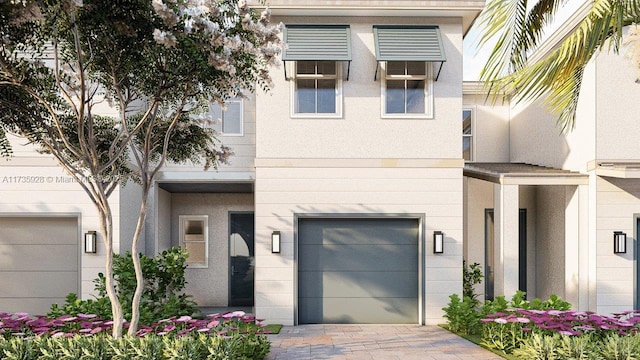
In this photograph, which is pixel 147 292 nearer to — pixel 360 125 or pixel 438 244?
pixel 360 125

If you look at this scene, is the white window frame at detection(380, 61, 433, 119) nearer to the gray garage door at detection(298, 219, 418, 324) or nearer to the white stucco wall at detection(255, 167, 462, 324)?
the white stucco wall at detection(255, 167, 462, 324)

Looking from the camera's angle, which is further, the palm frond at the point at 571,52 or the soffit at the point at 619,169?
the soffit at the point at 619,169

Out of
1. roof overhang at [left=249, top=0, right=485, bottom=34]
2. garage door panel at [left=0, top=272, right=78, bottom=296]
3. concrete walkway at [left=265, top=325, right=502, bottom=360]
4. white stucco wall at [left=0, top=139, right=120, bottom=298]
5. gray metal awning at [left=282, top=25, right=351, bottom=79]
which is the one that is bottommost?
concrete walkway at [left=265, top=325, right=502, bottom=360]

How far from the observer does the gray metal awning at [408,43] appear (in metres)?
9.73

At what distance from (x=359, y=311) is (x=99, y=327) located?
4.77 meters

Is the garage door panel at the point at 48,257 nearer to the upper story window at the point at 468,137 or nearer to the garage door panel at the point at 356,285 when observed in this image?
the garage door panel at the point at 356,285

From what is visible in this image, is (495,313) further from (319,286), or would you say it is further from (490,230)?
(490,230)

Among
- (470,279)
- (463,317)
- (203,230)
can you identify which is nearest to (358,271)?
(463,317)

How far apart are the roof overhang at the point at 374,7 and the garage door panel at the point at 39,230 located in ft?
18.4

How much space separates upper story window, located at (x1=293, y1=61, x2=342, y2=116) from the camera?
1016 centimetres

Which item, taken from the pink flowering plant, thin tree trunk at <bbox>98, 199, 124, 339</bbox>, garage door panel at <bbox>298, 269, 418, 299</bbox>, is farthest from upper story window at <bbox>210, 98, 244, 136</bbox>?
the pink flowering plant

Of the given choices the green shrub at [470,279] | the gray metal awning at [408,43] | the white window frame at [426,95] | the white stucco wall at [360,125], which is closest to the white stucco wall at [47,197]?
the white stucco wall at [360,125]

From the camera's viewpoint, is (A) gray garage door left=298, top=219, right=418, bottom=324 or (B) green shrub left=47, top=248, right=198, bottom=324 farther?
(A) gray garage door left=298, top=219, right=418, bottom=324

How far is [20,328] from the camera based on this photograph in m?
7.77
